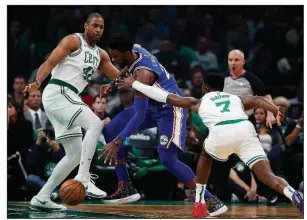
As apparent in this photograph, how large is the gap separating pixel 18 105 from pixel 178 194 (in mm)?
2830

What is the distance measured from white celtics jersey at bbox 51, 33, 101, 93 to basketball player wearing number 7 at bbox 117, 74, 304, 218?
3.12 feet

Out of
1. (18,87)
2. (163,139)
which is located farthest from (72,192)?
(18,87)

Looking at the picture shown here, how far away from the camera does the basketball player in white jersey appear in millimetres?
8102

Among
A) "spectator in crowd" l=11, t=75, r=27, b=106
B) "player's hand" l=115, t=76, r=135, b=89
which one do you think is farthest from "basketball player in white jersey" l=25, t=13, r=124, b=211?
"spectator in crowd" l=11, t=75, r=27, b=106

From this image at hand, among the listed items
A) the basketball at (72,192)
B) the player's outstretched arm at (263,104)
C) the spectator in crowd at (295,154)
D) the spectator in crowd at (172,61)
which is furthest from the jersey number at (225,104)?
the spectator in crowd at (172,61)

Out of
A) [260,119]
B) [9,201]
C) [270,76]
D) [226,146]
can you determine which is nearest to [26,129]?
[9,201]

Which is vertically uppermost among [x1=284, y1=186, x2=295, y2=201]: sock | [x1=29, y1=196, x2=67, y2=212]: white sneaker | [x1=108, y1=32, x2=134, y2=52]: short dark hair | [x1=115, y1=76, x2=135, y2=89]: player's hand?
[x1=108, y1=32, x2=134, y2=52]: short dark hair

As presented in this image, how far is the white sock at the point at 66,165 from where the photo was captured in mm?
8242

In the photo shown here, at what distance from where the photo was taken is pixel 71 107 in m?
8.14

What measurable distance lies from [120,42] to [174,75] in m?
5.13

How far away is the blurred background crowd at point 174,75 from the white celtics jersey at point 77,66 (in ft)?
7.59

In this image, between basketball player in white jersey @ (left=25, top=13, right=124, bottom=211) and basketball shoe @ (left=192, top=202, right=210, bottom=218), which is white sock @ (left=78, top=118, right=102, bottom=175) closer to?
basketball player in white jersey @ (left=25, top=13, right=124, bottom=211)

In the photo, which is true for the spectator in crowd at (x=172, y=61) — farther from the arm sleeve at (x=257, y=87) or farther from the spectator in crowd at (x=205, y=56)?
the arm sleeve at (x=257, y=87)

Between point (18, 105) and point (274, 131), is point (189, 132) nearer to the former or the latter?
point (274, 131)
